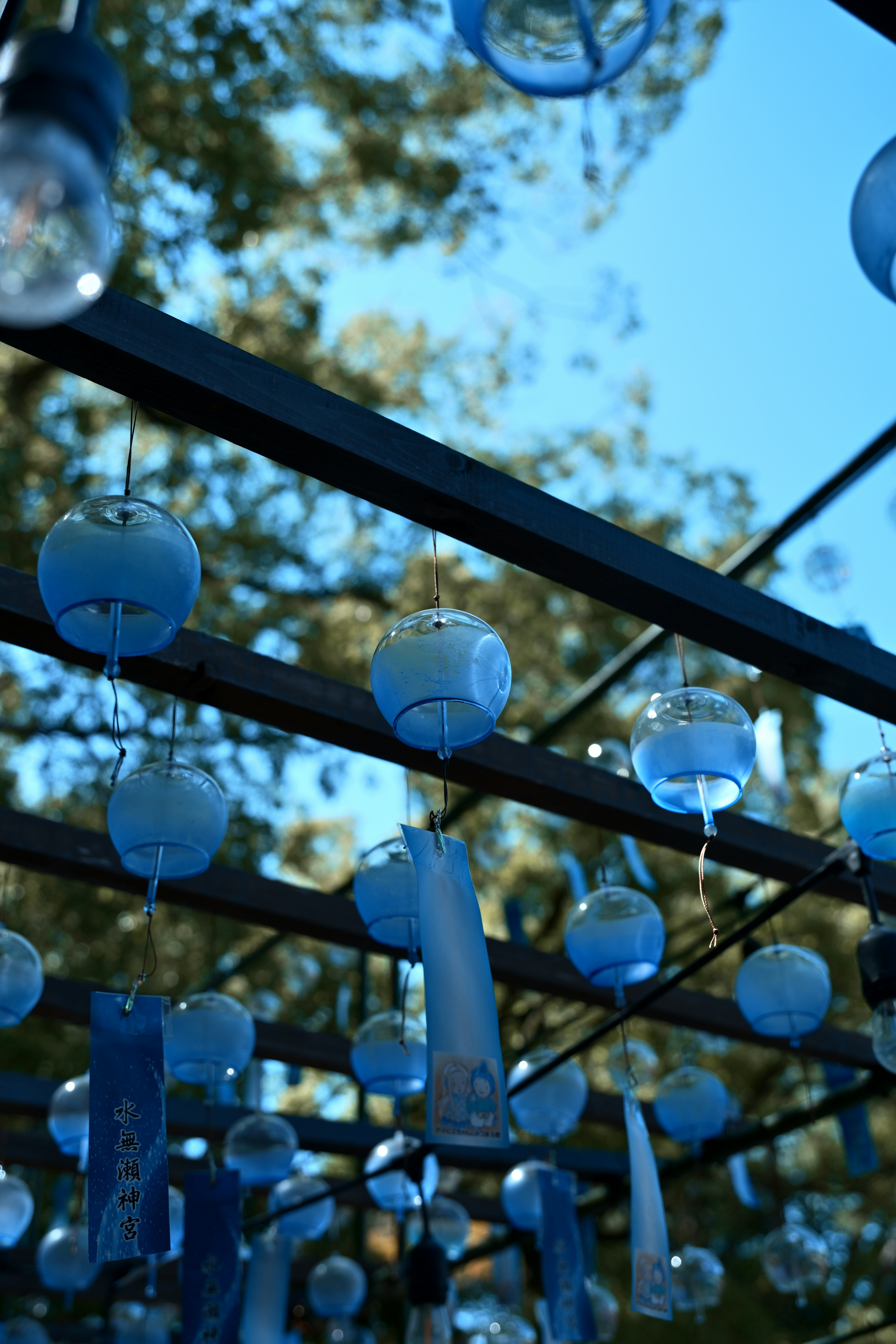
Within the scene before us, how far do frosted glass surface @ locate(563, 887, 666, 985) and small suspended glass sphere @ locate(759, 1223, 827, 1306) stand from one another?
261 centimetres

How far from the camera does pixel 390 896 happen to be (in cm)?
377

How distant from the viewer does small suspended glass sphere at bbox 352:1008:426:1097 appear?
4.59 m

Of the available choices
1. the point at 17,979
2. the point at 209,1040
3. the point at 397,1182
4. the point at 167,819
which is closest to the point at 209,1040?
the point at 209,1040

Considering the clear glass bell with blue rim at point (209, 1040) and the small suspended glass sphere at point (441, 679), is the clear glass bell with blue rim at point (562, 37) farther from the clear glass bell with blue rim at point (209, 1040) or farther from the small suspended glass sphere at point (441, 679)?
the clear glass bell with blue rim at point (209, 1040)

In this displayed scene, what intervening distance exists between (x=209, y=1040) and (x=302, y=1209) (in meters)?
2.10

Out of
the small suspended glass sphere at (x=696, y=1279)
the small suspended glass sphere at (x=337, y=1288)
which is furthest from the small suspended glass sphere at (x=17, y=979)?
the small suspended glass sphere at (x=696, y=1279)

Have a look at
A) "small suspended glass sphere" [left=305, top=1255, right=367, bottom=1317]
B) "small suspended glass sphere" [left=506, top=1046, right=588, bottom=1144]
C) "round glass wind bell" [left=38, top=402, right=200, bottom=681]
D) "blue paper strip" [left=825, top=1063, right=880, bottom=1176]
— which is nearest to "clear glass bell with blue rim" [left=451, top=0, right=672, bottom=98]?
"round glass wind bell" [left=38, top=402, right=200, bottom=681]

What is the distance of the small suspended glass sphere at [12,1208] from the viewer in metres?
5.46

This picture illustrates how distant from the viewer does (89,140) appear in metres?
1.10

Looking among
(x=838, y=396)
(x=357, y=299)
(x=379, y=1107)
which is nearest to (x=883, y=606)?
(x=838, y=396)

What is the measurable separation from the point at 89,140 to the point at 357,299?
371 inches

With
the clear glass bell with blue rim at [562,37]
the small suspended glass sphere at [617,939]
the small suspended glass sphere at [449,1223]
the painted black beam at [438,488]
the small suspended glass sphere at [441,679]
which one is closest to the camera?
the clear glass bell with blue rim at [562,37]

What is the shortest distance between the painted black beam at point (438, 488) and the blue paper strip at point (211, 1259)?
2.43 meters

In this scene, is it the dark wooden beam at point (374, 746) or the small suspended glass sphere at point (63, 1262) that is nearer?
the dark wooden beam at point (374, 746)
